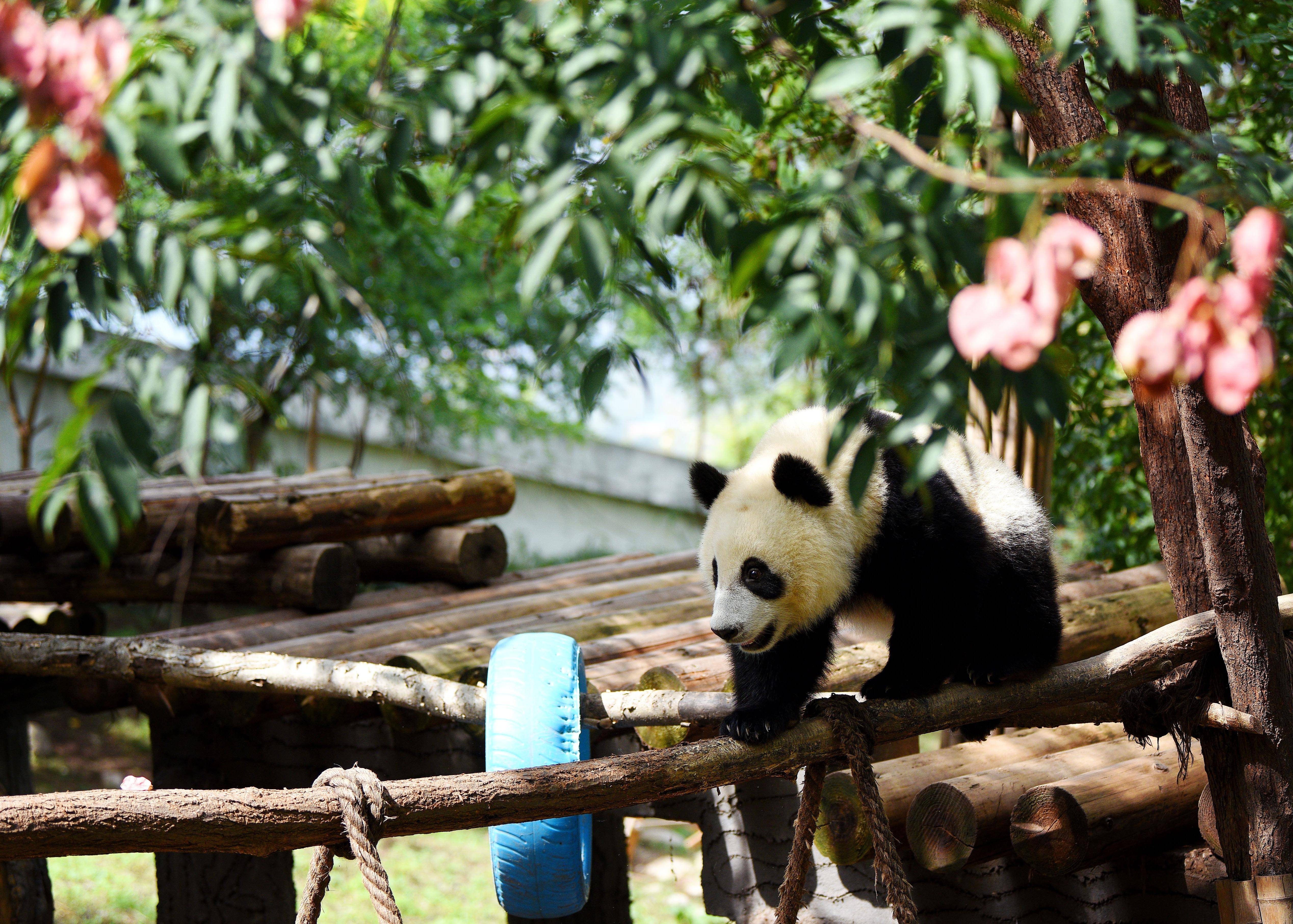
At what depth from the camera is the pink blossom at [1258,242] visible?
108 cm

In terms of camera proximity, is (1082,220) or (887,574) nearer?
(1082,220)

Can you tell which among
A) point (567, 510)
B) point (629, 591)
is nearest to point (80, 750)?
point (567, 510)

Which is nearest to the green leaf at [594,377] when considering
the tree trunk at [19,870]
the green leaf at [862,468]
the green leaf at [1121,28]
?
the green leaf at [862,468]

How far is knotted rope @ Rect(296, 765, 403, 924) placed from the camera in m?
1.76

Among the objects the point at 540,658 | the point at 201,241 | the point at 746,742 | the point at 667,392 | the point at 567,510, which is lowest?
the point at 746,742

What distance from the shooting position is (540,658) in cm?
252

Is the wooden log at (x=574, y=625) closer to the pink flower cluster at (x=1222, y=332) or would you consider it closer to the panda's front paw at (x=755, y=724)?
the panda's front paw at (x=755, y=724)

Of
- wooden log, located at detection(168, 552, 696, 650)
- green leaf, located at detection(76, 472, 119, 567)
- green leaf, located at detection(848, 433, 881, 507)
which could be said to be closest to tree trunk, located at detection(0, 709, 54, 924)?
wooden log, located at detection(168, 552, 696, 650)

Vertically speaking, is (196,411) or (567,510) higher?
(567,510)

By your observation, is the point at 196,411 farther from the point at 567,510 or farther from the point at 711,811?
the point at 567,510

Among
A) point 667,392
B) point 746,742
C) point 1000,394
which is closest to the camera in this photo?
point 1000,394

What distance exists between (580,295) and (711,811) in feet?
19.5

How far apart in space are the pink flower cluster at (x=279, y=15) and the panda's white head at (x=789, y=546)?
162 cm

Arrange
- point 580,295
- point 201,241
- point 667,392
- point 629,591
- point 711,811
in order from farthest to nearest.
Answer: point 667,392
point 580,295
point 629,591
point 711,811
point 201,241
